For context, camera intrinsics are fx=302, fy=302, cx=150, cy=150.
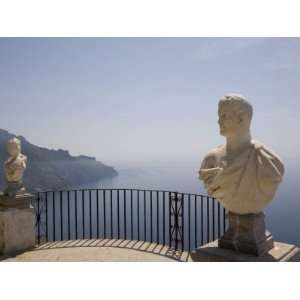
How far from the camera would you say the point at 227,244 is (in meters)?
3.62

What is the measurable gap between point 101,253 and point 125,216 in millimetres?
1473

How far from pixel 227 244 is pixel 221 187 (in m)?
0.73

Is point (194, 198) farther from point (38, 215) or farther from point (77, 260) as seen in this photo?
point (38, 215)

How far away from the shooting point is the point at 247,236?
11.5ft


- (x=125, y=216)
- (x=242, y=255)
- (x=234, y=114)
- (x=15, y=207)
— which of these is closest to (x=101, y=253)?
(x=125, y=216)

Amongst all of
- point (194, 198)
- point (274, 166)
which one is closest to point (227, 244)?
point (274, 166)

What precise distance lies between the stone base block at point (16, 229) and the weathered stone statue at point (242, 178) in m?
4.34

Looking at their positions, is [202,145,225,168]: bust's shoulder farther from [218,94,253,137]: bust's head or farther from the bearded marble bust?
[218,94,253,137]: bust's head

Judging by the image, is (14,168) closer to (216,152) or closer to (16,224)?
(16,224)

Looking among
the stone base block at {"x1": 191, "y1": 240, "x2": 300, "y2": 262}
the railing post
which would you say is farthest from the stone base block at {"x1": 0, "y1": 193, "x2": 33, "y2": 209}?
the stone base block at {"x1": 191, "y1": 240, "x2": 300, "y2": 262}

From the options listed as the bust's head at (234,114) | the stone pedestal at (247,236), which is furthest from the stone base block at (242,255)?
the bust's head at (234,114)

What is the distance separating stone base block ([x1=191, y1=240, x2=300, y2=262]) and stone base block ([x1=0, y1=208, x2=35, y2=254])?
408cm

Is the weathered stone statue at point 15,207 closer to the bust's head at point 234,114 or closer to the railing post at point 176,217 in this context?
the railing post at point 176,217

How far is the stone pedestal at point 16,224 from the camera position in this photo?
6113mm
